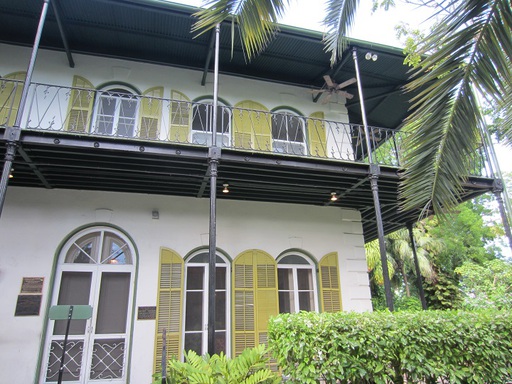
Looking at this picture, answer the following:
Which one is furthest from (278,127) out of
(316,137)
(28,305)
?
(28,305)

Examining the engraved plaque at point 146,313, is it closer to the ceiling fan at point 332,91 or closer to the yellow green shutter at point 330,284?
the yellow green shutter at point 330,284

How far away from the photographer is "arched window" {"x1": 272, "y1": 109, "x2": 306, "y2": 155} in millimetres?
7723

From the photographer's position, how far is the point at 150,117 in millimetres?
6934

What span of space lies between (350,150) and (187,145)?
165 inches

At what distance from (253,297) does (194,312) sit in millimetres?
1213

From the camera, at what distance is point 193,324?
247 inches

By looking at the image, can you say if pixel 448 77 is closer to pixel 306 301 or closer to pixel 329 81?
pixel 329 81

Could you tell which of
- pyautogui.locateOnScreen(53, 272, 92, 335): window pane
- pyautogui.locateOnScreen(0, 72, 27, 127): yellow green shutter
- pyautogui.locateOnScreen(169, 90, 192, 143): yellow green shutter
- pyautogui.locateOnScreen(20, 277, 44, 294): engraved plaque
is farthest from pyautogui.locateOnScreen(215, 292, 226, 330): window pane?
pyautogui.locateOnScreen(0, 72, 27, 127): yellow green shutter

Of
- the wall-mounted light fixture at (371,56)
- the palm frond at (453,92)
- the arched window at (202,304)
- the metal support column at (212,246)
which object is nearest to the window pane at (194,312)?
the arched window at (202,304)

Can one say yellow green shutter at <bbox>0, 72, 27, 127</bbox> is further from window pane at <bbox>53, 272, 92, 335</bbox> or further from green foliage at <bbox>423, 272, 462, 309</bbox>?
green foliage at <bbox>423, 272, 462, 309</bbox>

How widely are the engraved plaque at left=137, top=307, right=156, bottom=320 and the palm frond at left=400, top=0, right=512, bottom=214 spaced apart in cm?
484

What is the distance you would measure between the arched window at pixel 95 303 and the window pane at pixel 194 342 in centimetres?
106

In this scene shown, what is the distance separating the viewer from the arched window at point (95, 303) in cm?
563

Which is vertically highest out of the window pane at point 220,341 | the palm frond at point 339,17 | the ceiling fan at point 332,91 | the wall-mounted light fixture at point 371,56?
the wall-mounted light fixture at point 371,56
